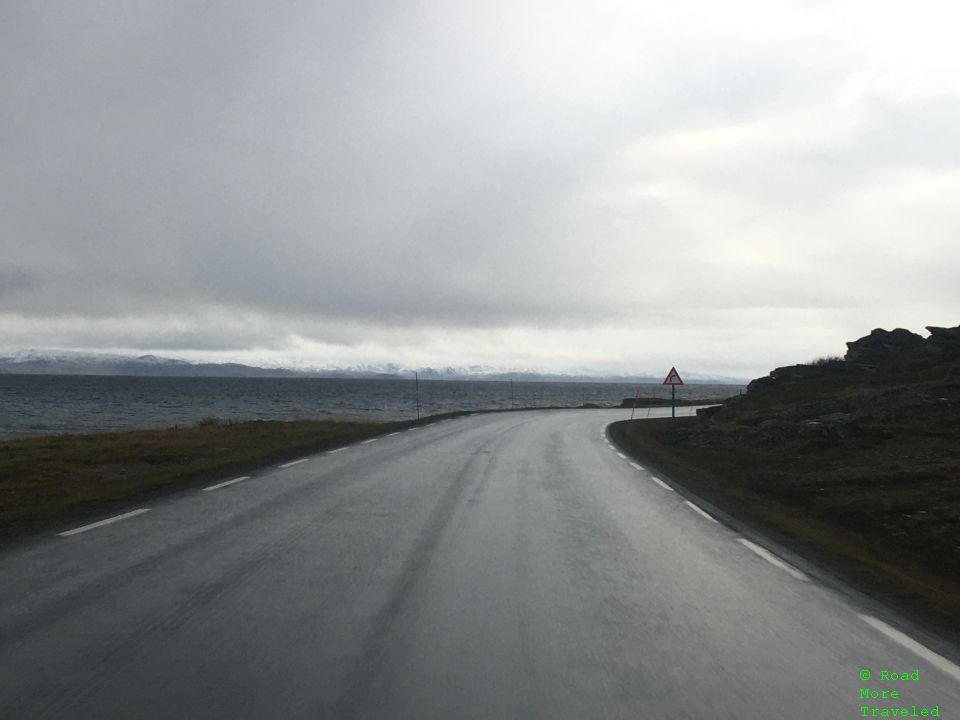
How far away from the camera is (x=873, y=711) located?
408 cm

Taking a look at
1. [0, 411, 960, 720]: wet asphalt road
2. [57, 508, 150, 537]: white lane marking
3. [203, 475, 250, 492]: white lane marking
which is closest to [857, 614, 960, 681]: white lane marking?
[0, 411, 960, 720]: wet asphalt road

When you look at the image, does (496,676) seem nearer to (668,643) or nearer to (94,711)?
(668,643)

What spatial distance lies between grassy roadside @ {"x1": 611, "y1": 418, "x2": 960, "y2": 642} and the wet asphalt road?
33.0 inches

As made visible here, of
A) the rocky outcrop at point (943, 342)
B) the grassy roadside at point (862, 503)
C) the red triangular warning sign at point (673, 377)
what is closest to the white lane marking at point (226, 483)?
the grassy roadside at point (862, 503)

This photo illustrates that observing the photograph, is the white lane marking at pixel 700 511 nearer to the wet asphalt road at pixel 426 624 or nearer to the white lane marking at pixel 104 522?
the wet asphalt road at pixel 426 624

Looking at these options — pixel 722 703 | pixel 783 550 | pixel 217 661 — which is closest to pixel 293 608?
pixel 217 661

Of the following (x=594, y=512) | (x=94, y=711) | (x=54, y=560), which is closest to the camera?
(x=94, y=711)

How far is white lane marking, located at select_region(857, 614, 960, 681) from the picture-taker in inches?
187

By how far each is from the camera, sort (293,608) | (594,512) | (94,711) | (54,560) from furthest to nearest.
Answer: (594,512)
(54,560)
(293,608)
(94,711)

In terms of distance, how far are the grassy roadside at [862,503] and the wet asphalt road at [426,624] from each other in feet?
2.75

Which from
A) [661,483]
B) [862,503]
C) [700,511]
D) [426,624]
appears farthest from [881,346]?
[426,624]

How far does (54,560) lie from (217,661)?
3.73m

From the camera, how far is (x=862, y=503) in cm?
1151

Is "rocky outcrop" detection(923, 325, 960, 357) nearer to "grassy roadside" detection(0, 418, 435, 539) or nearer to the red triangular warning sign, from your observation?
the red triangular warning sign
